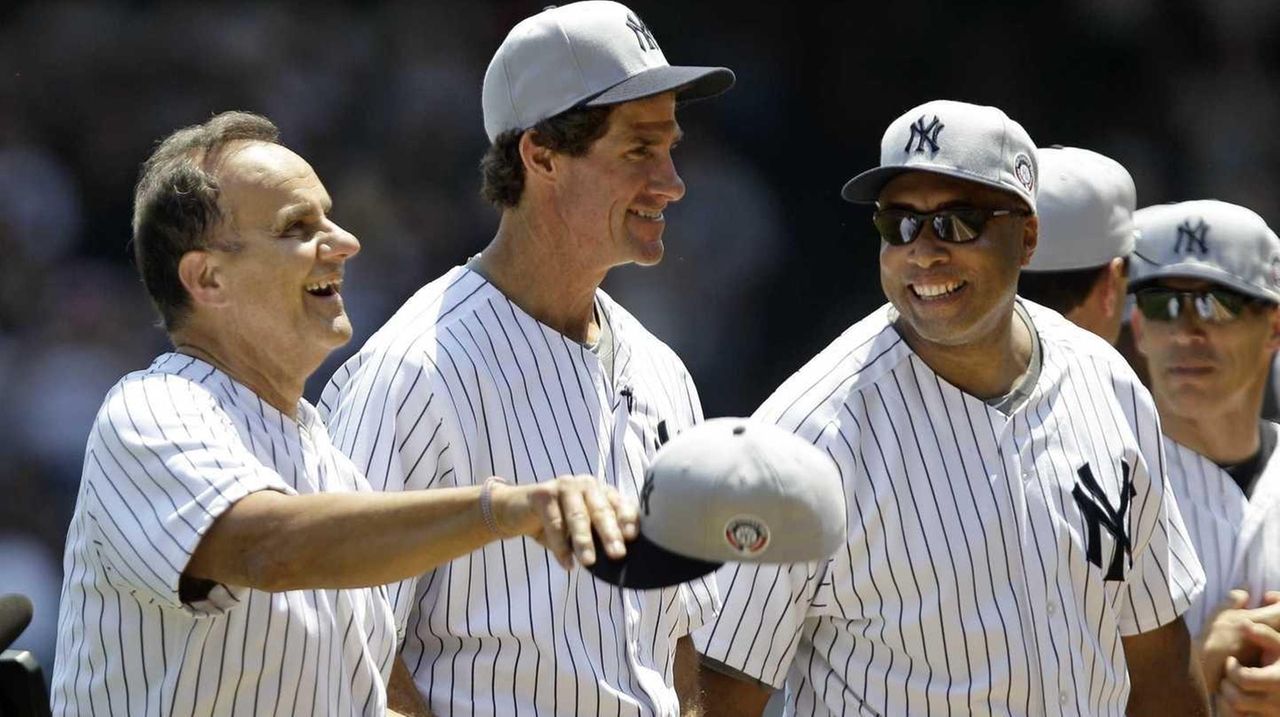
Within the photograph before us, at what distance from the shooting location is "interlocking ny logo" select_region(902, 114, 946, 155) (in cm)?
326

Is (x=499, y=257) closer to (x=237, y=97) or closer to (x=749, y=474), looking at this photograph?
(x=749, y=474)

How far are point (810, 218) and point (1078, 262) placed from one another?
3.96 meters

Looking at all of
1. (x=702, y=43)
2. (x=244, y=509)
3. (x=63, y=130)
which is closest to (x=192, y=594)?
(x=244, y=509)

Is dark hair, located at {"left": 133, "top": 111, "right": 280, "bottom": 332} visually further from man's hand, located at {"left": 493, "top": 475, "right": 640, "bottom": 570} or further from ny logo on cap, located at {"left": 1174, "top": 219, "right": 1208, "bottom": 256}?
ny logo on cap, located at {"left": 1174, "top": 219, "right": 1208, "bottom": 256}

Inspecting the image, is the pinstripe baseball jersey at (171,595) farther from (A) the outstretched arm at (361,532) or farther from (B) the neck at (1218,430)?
(B) the neck at (1218,430)

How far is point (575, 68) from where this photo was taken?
3.17 m

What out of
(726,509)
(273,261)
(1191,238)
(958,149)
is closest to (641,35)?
(958,149)

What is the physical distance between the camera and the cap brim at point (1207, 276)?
13.3 feet

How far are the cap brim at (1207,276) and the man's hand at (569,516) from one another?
2.27 metres

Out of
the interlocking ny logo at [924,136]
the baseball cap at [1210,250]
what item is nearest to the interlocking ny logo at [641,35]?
the interlocking ny logo at [924,136]

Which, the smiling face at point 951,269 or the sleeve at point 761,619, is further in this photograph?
the smiling face at point 951,269

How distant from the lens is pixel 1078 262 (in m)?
4.01

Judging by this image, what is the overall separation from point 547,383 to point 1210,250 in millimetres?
1747

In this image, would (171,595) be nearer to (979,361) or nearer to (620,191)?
(620,191)
